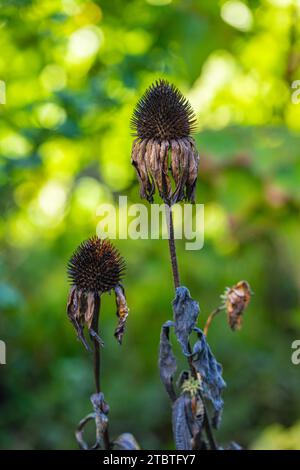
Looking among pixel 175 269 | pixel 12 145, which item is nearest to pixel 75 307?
pixel 175 269

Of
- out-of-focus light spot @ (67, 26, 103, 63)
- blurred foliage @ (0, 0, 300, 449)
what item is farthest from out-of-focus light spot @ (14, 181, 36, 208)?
out-of-focus light spot @ (67, 26, 103, 63)

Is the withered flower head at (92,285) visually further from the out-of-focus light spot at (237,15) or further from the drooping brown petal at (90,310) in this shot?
the out-of-focus light spot at (237,15)

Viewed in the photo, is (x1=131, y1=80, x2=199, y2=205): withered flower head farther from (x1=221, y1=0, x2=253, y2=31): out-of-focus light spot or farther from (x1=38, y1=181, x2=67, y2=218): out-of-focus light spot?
(x1=38, y1=181, x2=67, y2=218): out-of-focus light spot

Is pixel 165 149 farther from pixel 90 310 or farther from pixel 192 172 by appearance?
pixel 90 310

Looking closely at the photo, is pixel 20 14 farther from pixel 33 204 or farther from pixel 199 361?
pixel 199 361

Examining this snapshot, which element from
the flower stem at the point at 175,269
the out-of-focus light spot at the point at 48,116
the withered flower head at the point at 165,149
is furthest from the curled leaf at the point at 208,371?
the out-of-focus light spot at the point at 48,116

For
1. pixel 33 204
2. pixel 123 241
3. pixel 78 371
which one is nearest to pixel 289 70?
pixel 123 241
